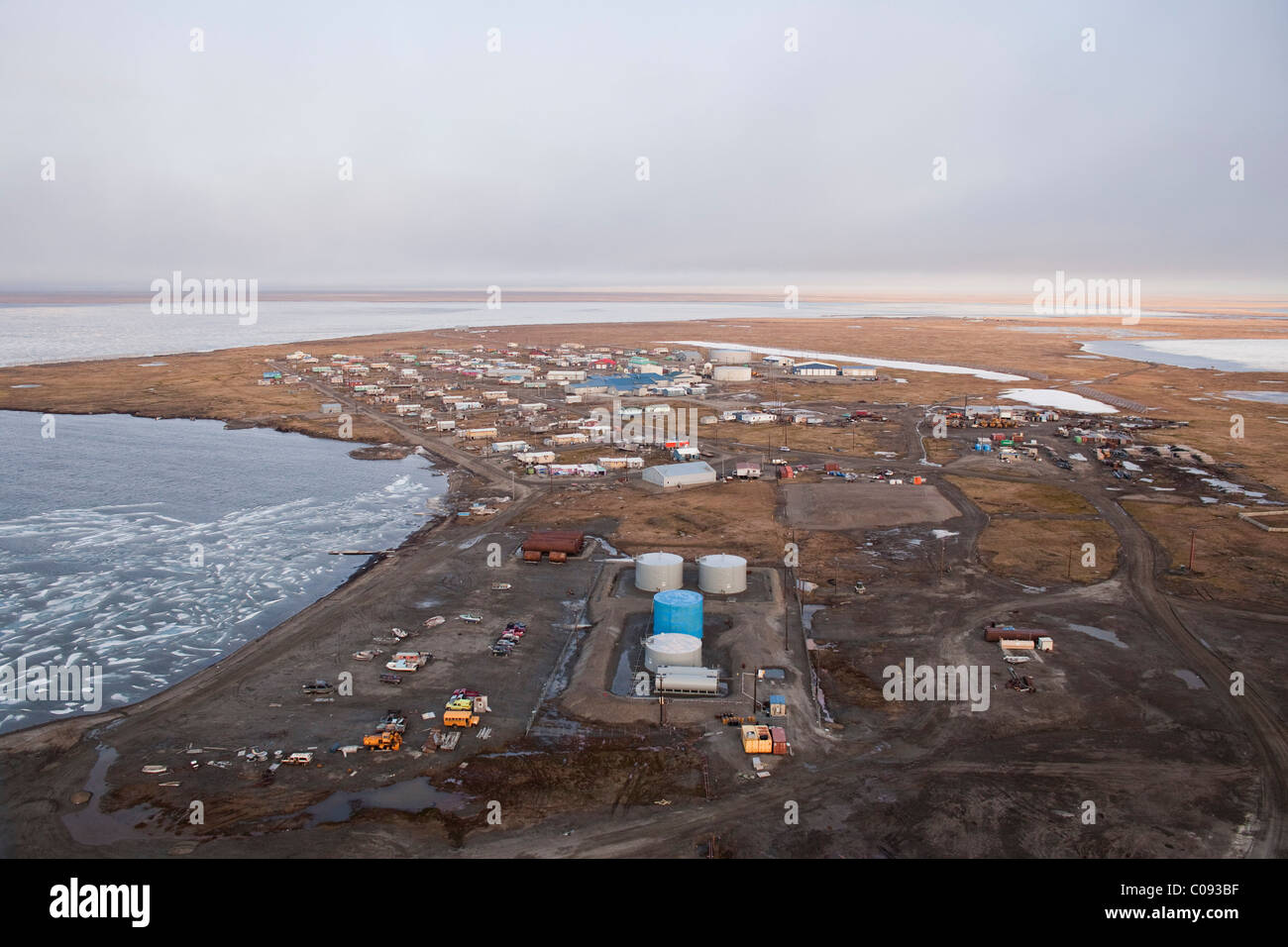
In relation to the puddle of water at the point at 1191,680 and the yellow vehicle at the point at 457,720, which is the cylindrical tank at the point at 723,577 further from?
the puddle of water at the point at 1191,680

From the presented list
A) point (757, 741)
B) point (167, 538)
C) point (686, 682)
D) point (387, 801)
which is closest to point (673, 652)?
point (686, 682)

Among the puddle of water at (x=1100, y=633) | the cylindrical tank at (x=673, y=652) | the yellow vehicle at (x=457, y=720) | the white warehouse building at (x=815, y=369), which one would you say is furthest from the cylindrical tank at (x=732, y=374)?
the yellow vehicle at (x=457, y=720)

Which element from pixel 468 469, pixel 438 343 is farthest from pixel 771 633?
pixel 438 343

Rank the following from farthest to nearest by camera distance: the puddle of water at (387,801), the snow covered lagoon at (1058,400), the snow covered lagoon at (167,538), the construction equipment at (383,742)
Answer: the snow covered lagoon at (1058,400) < the snow covered lagoon at (167,538) < the construction equipment at (383,742) < the puddle of water at (387,801)

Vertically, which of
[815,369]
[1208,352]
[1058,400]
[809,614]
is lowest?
[809,614]

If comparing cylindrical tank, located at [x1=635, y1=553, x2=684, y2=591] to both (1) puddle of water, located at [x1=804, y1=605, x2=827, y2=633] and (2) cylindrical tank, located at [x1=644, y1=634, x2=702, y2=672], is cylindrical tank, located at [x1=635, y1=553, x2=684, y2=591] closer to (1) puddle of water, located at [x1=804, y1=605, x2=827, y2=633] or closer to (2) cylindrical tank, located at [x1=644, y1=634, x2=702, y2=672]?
(1) puddle of water, located at [x1=804, y1=605, x2=827, y2=633]

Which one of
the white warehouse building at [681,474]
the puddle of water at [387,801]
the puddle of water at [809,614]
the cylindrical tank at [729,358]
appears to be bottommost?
the puddle of water at [387,801]

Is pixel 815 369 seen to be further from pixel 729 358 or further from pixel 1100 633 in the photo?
pixel 1100 633

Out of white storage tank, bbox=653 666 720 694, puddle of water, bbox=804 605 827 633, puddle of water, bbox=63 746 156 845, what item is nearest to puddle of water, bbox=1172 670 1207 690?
puddle of water, bbox=804 605 827 633
